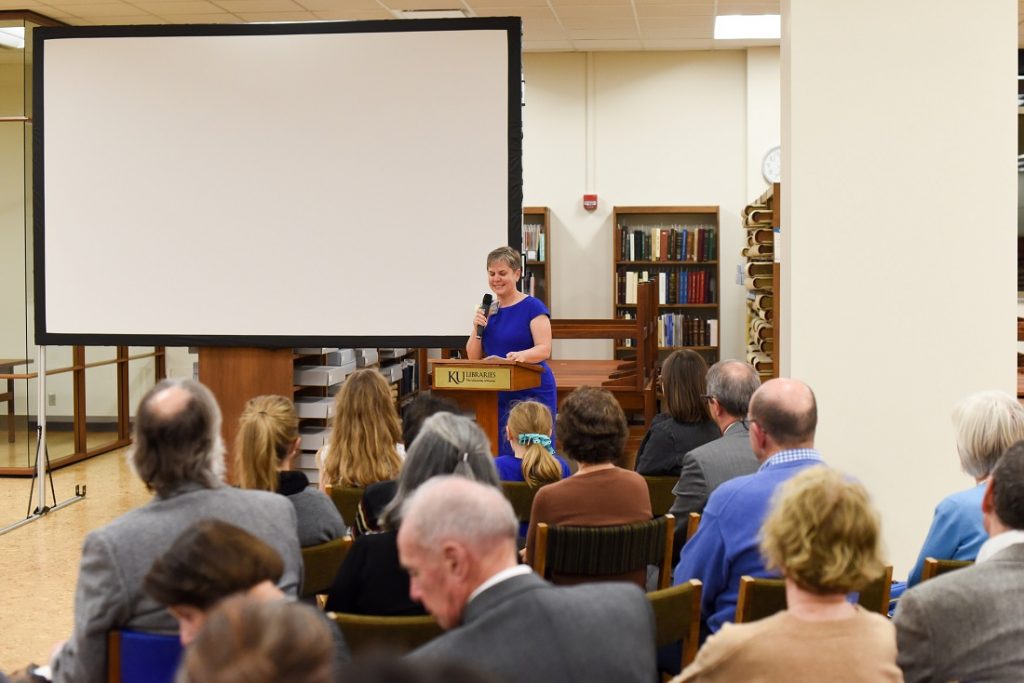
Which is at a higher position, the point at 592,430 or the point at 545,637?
the point at 592,430

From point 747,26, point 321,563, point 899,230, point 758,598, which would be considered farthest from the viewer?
point 747,26

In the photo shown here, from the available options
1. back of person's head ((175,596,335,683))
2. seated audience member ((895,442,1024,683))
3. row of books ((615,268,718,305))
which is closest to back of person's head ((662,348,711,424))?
seated audience member ((895,442,1024,683))

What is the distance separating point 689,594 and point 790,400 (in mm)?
727

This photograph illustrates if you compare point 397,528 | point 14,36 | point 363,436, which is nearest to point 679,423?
point 363,436

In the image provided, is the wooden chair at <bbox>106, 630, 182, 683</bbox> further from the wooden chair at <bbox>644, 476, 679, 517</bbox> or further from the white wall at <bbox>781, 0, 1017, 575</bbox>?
the white wall at <bbox>781, 0, 1017, 575</bbox>

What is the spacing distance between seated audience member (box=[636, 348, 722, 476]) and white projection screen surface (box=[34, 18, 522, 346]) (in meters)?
1.92

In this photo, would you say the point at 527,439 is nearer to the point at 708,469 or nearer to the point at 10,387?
the point at 708,469

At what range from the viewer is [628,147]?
421 inches

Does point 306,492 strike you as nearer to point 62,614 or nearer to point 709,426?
point 709,426

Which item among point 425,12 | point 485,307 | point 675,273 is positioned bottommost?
point 485,307

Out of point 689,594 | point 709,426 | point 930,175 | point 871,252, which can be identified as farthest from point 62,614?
point 930,175

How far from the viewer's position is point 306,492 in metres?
3.06

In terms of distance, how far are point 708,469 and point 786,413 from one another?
0.55 metres

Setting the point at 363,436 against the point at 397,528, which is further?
the point at 363,436
